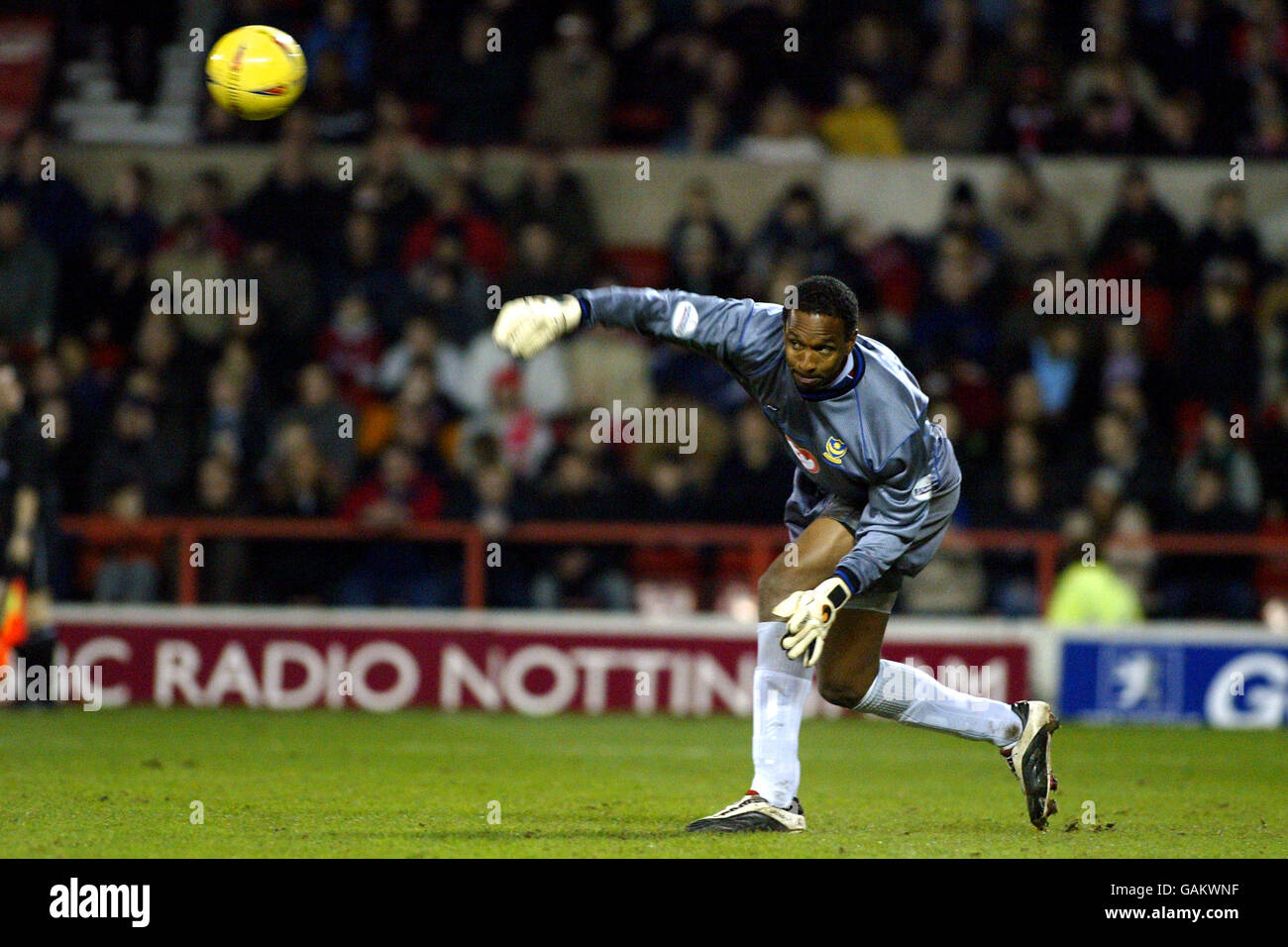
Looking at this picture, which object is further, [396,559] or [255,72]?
[396,559]

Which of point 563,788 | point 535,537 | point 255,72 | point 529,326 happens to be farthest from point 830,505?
point 535,537

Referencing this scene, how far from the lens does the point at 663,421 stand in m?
13.9

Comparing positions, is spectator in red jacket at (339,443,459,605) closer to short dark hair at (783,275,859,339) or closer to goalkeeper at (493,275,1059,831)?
goalkeeper at (493,275,1059,831)

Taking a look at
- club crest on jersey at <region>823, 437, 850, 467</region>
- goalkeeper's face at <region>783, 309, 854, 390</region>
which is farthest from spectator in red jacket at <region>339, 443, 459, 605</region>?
goalkeeper's face at <region>783, 309, 854, 390</region>

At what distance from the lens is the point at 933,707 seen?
7.23m

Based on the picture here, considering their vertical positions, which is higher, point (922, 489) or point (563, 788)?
point (922, 489)

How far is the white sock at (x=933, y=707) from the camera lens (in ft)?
23.5

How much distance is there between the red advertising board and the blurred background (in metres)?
0.32
